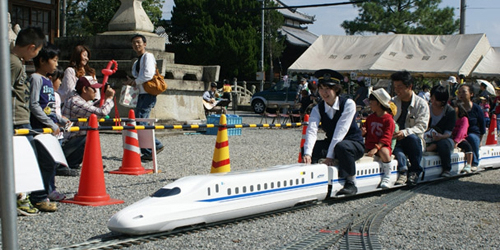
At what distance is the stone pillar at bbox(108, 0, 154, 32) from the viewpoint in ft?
50.2

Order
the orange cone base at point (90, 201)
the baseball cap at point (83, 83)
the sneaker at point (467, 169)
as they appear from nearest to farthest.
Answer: the orange cone base at point (90, 201) → the baseball cap at point (83, 83) → the sneaker at point (467, 169)

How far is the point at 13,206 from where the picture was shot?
2600 mm

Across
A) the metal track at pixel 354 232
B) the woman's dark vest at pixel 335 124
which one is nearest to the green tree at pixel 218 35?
the woman's dark vest at pixel 335 124

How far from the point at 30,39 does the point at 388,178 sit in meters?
4.85

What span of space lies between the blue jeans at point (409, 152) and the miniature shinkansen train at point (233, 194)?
53 cm

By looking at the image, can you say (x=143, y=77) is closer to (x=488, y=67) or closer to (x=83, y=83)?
(x=83, y=83)

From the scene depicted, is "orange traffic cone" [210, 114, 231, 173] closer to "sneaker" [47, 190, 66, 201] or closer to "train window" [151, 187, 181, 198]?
"sneaker" [47, 190, 66, 201]

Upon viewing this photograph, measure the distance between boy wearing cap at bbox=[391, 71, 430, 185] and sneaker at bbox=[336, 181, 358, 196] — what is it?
3.93 ft

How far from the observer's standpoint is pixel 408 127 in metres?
8.77

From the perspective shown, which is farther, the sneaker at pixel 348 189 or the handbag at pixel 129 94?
the handbag at pixel 129 94

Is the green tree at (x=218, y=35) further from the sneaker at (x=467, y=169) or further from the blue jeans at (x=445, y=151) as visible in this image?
the blue jeans at (x=445, y=151)

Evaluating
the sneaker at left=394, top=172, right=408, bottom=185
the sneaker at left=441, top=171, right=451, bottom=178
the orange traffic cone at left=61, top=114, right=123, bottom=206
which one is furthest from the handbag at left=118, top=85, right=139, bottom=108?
the sneaker at left=441, top=171, right=451, bottom=178

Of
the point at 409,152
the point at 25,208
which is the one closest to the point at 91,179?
the point at 25,208

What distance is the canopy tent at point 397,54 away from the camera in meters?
25.7
